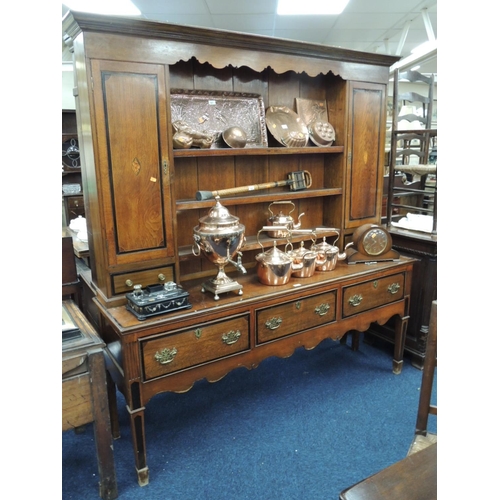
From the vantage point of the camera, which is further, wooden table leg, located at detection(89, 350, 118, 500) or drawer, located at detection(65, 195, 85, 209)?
drawer, located at detection(65, 195, 85, 209)

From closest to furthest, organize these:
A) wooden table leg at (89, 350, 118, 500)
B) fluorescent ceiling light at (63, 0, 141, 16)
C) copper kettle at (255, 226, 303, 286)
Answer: wooden table leg at (89, 350, 118, 500)
copper kettle at (255, 226, 303, 286)
fluorescent ceiling light at (63, 0, 141, 16)

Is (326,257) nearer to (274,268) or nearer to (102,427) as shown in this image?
(274,268)

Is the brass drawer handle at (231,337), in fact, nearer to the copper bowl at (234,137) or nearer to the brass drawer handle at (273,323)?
the brass drawer handle at (273,323)

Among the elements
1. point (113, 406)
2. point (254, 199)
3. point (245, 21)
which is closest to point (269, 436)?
point (113, 406)

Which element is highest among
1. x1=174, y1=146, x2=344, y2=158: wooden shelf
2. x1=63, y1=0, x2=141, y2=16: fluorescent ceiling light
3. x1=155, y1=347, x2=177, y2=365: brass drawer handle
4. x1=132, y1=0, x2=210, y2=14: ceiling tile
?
x1=132, y1=0, x2=210, y2=14: ceiling tile

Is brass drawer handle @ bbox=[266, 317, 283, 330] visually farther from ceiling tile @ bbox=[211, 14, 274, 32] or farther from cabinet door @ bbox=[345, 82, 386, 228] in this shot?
ceiling tile @ bbox=[211, 14, 274, 32]

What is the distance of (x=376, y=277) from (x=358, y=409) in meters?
0.76

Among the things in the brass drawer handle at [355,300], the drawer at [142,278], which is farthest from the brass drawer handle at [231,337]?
the brass drawer handle at [355,300]

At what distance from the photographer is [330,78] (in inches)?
98.3

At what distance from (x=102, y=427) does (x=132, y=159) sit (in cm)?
111

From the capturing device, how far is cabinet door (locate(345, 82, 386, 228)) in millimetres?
2443

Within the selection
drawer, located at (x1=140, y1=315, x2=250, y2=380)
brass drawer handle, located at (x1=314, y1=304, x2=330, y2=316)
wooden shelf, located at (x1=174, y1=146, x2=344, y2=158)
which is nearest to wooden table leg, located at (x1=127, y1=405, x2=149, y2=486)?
drawer, located at (x1=140, y1=315, x2=250, y2=380)

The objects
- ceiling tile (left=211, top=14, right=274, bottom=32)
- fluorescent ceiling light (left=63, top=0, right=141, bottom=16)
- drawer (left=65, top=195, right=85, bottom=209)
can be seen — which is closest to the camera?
fluorescent ceiling light (left=63, top=0, right=141, bottom=16)

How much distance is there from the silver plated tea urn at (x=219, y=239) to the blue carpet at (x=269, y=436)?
0.78m
